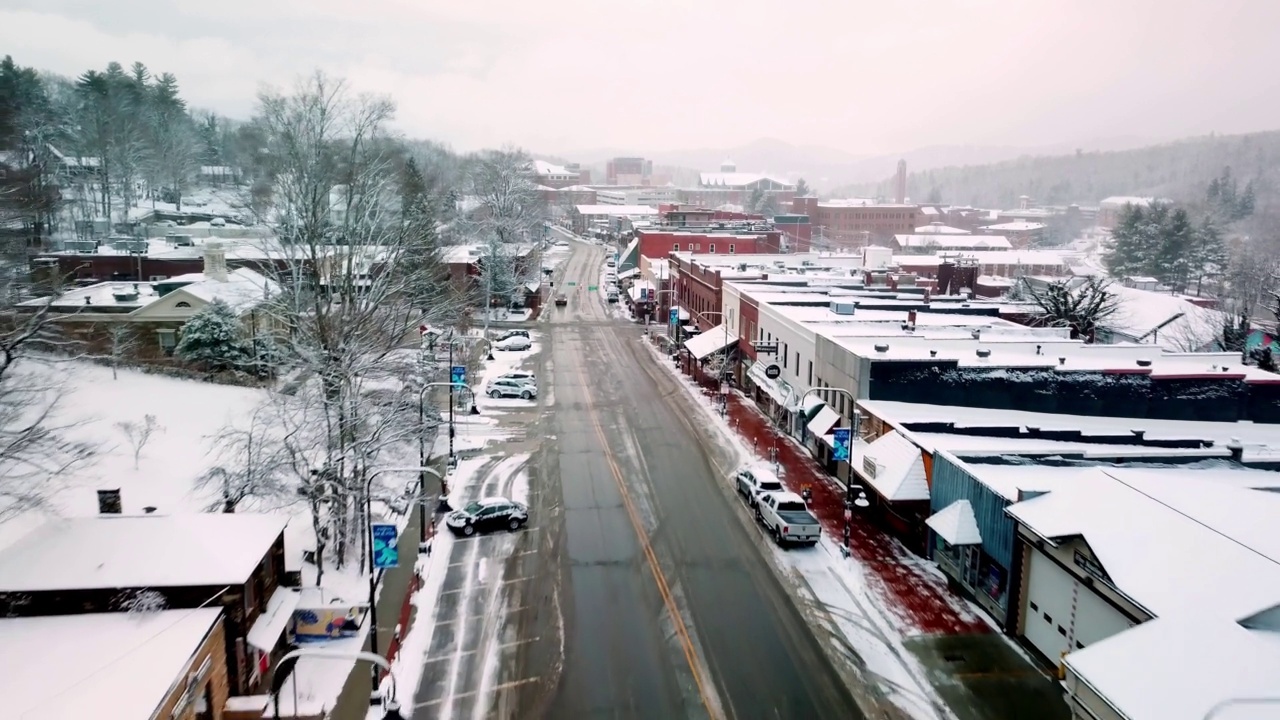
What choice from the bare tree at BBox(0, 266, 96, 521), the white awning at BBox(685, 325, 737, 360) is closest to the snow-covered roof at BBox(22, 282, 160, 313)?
the bare tree at BBox(0, 266, 96, 521)

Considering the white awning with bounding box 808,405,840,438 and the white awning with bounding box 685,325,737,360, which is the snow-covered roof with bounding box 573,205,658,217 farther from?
the white awning with bounding box 808,405,840,438

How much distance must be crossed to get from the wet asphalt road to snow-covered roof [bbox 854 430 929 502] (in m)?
4.49

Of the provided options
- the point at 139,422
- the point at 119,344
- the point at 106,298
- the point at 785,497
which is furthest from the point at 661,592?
the point at 106,298

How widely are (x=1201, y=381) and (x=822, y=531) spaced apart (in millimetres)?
15776

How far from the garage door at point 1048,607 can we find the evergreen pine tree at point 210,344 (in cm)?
3686

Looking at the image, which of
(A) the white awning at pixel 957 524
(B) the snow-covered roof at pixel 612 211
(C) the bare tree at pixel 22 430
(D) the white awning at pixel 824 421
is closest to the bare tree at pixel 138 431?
(C) the bare tree at pixel 22 430

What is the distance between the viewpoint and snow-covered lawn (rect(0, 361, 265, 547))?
86.7 ft

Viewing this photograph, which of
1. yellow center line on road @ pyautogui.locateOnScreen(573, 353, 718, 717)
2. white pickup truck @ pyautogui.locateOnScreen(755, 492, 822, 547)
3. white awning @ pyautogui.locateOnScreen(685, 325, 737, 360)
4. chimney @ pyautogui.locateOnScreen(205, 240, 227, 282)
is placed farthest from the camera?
chimney @ pyautogui.locateOnScreen(205, 240, 227, 282)

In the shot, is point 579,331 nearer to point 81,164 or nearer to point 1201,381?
point 1201,381

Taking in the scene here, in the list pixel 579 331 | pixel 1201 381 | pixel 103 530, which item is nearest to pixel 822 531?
pixel 1201 381

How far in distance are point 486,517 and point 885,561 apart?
1273 centimetres

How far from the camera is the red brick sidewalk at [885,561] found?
2103 cm

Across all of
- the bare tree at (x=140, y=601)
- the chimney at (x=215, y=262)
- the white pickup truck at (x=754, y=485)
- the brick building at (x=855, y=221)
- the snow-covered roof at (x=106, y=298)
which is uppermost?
the brick building at (x=855, y=221)

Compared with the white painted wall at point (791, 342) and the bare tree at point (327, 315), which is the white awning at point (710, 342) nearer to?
the white painted wall at point (791, 342)
